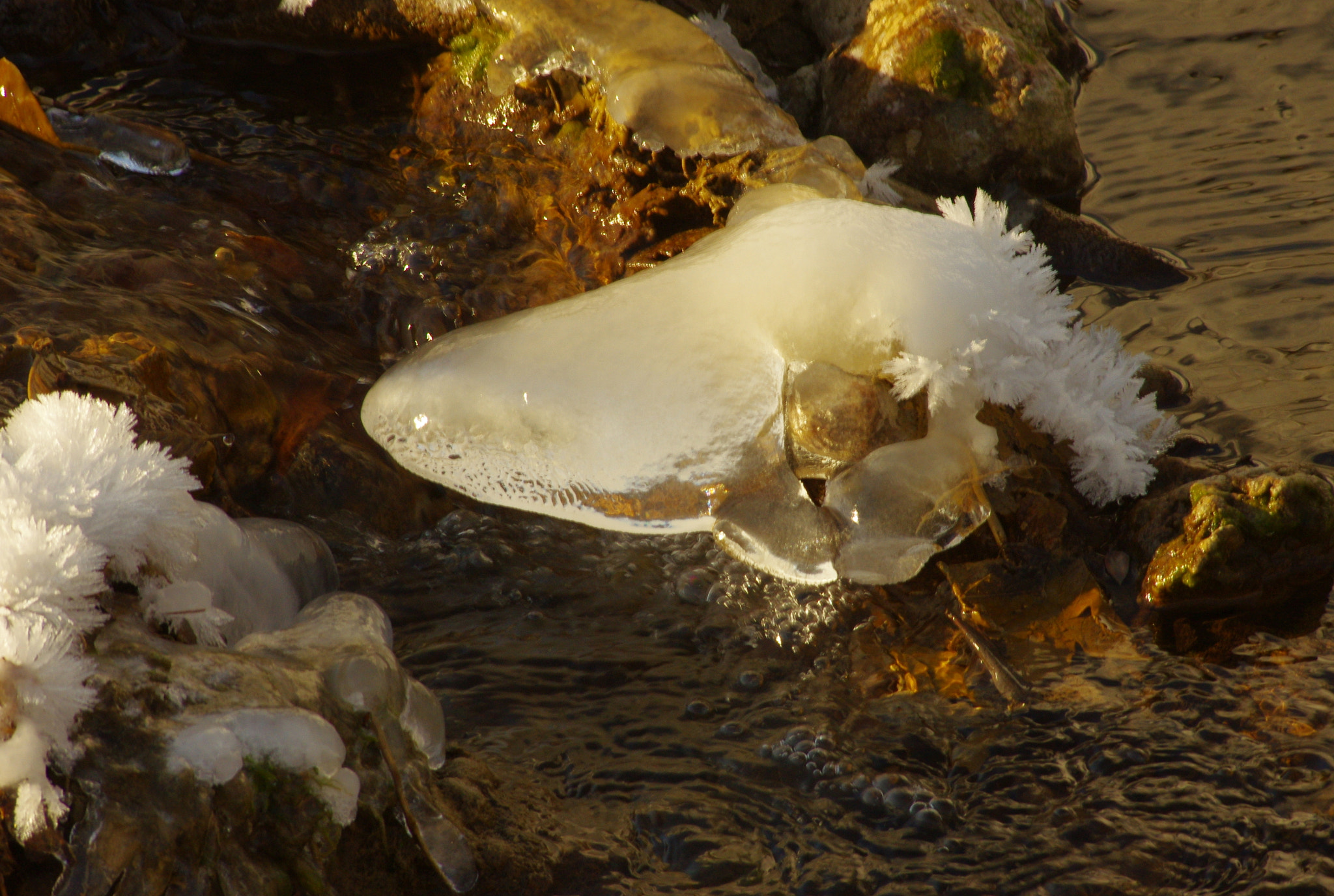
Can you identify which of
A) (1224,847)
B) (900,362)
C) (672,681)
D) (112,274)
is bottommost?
(672,681)

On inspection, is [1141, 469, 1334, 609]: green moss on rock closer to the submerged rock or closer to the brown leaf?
the submerged rock

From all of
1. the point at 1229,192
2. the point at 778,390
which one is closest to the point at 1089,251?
the point at 1229,192

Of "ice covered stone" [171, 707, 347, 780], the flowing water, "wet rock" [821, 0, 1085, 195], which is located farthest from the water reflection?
"ice covered stone" [171, 707, 347, 780]

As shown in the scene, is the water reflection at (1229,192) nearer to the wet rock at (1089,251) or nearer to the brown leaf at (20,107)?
the wet rock at (1089,251)

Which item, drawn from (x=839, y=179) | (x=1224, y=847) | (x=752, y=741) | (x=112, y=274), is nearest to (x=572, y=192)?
(x=839, y=179)

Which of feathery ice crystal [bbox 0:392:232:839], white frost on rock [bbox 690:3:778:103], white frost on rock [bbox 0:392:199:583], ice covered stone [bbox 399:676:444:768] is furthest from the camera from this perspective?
white frost on rock [bbox 690:3:778:103]

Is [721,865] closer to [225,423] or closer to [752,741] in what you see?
[752,741]
